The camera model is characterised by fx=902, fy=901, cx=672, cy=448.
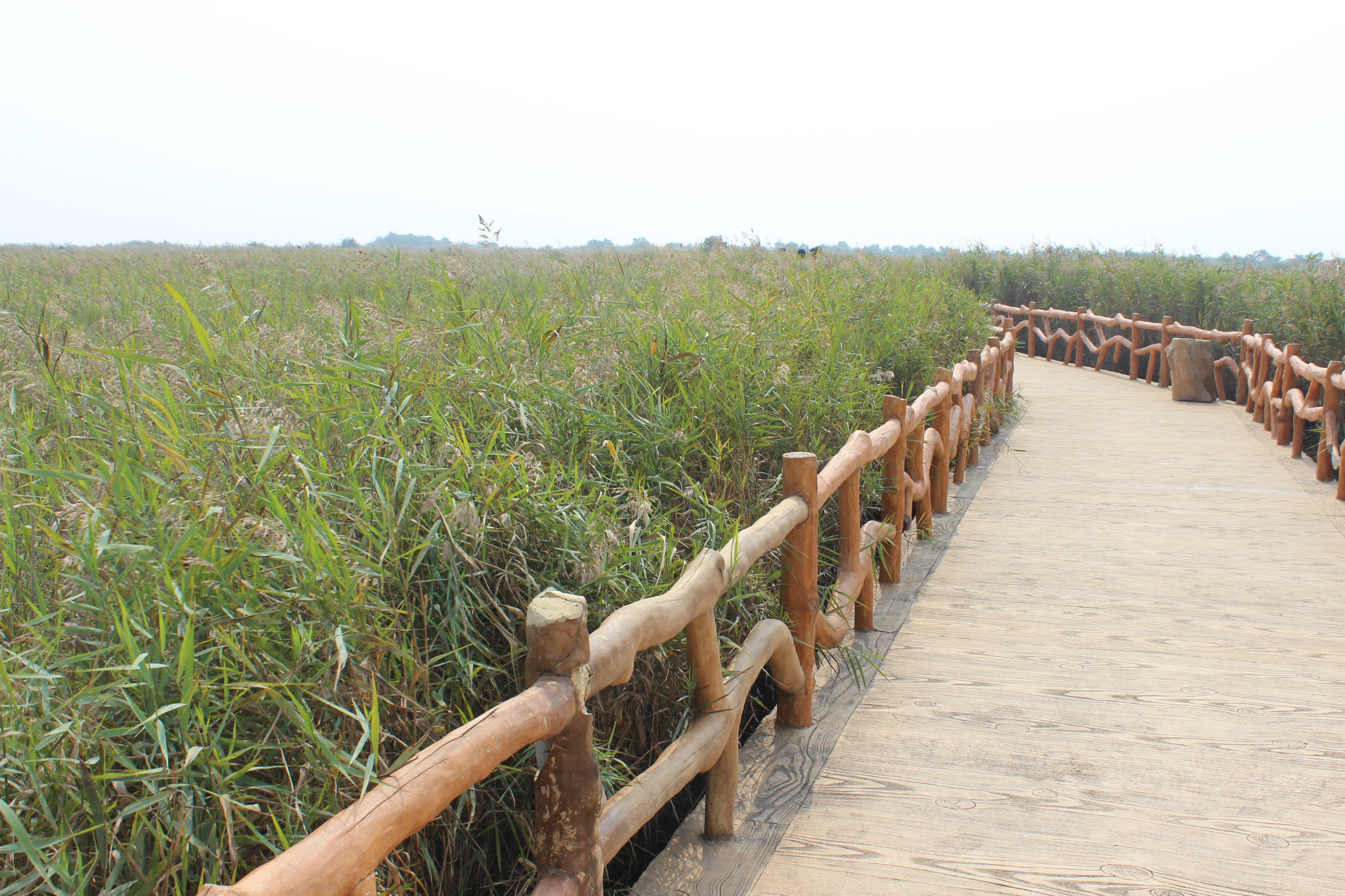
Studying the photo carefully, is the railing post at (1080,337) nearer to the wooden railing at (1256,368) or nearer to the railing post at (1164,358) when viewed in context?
the wooden railing at (1256,368)

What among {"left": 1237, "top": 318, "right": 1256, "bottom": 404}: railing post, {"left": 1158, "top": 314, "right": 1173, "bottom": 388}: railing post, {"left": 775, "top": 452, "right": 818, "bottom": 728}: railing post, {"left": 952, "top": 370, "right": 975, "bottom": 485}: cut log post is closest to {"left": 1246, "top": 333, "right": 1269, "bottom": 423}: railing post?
{"left": 1237, "top": 318, "right": 1256, "bottom": 404}: railing post

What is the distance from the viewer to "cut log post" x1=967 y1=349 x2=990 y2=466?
7.90 metres

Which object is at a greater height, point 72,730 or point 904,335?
point 904,335

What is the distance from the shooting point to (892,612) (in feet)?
15.0

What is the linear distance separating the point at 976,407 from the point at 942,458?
2415 millimetres

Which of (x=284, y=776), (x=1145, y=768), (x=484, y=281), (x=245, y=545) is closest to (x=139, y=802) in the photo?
(x=284, y=776)

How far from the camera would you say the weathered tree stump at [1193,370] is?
1120 cm

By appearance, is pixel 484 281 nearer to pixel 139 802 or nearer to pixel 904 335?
pixel 904 335

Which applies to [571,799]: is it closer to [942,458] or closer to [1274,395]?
[942,458]

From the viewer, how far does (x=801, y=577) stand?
11.2 feet

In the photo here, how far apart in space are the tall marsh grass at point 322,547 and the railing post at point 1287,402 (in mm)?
6363

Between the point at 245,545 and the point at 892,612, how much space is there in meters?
3.44

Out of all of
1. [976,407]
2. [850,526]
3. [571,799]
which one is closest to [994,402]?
[976,407]

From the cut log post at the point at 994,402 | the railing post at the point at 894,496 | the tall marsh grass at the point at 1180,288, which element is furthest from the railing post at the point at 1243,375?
the railing post at the point at 894,496
